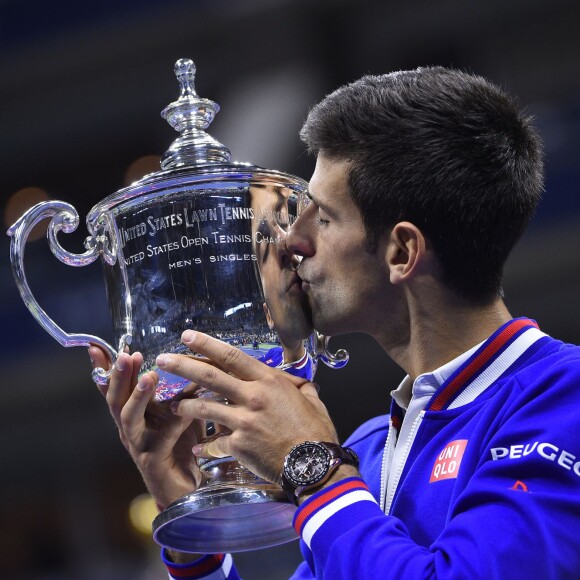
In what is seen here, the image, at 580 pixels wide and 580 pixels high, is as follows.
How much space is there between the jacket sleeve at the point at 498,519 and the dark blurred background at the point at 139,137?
326cm

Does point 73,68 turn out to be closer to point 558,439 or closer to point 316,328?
point 316,328

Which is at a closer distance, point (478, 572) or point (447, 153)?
point (478, 572)

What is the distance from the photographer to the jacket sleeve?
1.15 metres

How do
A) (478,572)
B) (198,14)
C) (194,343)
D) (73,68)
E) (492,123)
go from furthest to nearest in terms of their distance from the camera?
(73,68)
(198,14)
(492,123)
(194,343)
(478,572)

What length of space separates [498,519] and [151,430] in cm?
67

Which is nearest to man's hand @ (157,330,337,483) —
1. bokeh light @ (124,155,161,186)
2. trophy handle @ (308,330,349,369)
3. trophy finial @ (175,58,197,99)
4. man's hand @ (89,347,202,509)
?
man's hand @ (89,347,202,509)

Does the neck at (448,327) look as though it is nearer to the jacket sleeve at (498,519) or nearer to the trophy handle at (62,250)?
the jacket sleeve at (498,519)

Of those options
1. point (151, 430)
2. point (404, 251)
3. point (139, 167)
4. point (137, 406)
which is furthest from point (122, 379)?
point (139, 167)

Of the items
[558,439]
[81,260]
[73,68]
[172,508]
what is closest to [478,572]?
[558,439]

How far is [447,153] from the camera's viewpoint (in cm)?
145

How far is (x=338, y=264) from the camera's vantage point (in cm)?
151

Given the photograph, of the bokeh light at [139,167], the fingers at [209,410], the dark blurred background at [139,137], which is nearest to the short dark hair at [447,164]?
the fingers at [209,410]

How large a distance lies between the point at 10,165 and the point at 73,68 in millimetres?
682

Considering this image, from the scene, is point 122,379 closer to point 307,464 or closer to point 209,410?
point 209,410
